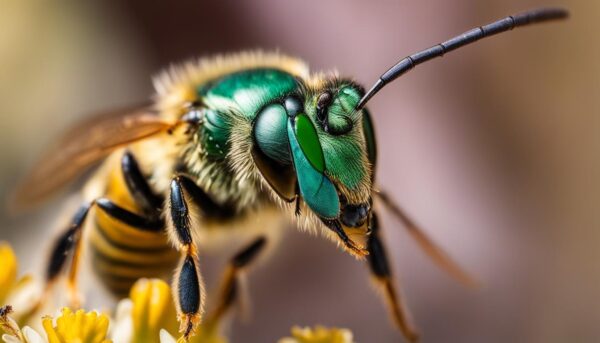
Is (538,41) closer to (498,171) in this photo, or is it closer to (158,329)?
(498,171)

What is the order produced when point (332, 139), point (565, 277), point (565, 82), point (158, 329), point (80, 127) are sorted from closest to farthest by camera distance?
point (332, 139) < point (158, 329) < point (80, 127) < point (565, 277) < point (565, 82)

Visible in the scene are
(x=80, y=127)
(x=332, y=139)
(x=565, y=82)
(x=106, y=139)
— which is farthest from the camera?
(x=565, y=82)

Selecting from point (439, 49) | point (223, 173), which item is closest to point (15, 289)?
point (223, 173)

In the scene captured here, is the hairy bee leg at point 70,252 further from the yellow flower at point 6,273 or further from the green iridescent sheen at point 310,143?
the green iridescent sheen at point 310,143

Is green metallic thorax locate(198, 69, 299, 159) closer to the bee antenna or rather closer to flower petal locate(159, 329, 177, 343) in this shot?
the bee antenna

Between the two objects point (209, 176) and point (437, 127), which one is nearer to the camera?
point (209, 176)

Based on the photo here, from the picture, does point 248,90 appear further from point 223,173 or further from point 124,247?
point 124,247

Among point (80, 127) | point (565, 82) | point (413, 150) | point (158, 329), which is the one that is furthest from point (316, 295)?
point (158, 329)
